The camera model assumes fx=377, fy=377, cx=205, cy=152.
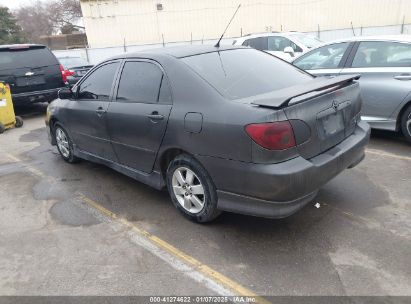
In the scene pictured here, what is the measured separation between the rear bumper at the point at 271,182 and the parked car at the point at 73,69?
7.88m

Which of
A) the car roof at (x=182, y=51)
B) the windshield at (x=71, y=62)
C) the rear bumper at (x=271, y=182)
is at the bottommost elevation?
the rear bumper at (x=271, y=182)

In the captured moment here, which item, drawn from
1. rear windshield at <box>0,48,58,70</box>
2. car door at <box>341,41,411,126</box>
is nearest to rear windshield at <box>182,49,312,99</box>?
car door at <box>341,41,411,126</box>

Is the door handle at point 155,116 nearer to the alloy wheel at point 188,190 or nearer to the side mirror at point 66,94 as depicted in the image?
the alloy wheel at point 188,190

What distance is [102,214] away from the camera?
4.04 m

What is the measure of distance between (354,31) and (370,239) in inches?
957

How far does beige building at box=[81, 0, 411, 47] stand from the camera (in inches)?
1011

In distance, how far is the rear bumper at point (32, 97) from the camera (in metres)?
8.91

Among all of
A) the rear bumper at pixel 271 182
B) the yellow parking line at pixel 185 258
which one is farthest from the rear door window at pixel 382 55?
the yellow parking line at pixel 185 258

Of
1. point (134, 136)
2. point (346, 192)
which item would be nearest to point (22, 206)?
point (134, 136)

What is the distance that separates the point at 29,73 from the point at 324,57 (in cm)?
675

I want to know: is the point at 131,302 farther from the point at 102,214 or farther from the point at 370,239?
the point at 370,239

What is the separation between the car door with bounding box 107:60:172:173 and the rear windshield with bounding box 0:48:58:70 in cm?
597

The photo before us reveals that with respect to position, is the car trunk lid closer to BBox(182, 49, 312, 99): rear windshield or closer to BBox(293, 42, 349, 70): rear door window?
BBox(182, 49, 312, 99): rear windshield

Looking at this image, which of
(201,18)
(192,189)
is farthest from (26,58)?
(201,18)
